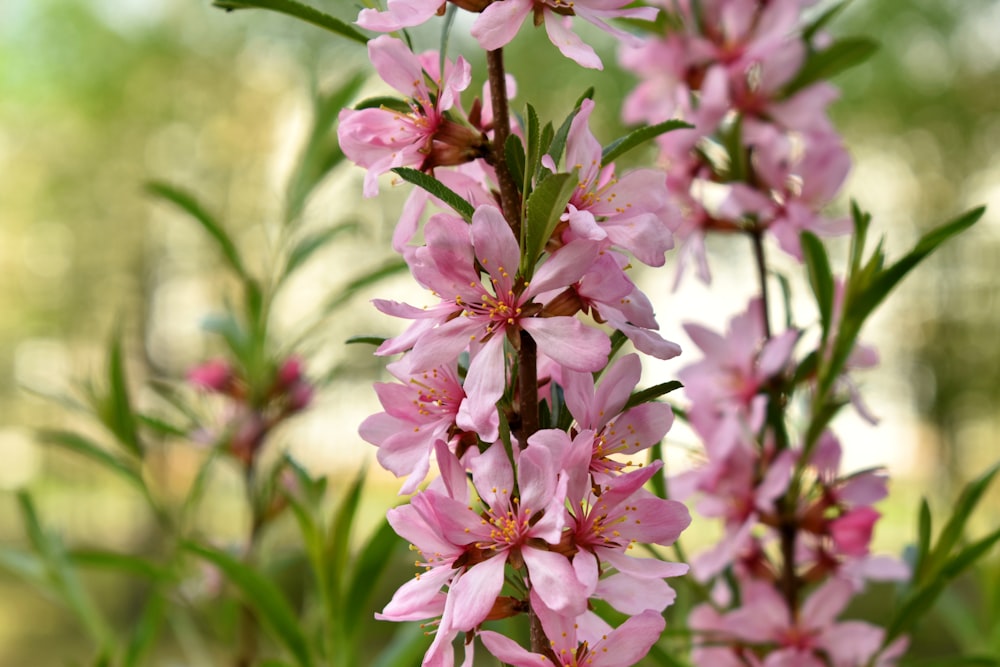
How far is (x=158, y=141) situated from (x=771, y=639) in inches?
319

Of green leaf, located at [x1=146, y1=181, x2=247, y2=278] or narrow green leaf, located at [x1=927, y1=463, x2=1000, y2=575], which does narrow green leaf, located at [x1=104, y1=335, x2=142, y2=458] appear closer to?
green leaf, located at [x1=146, y1=181, x2=247, y2=278]

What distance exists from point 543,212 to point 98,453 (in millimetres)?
780

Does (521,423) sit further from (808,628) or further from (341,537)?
(808,628)

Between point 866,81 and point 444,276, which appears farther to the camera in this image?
point 866,81

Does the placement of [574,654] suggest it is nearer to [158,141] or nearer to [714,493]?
[714,493]

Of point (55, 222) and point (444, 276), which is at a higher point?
point (55, 222)

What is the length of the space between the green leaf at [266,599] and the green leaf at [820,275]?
21.4 inches

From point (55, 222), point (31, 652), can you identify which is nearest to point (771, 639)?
point (31, 652)

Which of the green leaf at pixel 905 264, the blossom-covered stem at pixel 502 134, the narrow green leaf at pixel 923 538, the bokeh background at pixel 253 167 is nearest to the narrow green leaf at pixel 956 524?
the narrow green leaf at pixel 923 538

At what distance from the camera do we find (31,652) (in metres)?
4.69

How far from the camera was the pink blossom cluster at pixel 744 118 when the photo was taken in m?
0.92

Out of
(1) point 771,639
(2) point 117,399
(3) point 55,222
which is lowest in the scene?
(1) point 771,639

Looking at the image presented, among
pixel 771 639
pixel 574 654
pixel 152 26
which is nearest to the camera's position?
pixel 574 654

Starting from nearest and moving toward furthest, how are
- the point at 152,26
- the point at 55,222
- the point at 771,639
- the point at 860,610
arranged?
the point at 771,639, the point at 860,610, the point at 152,26, the point at 55,222
